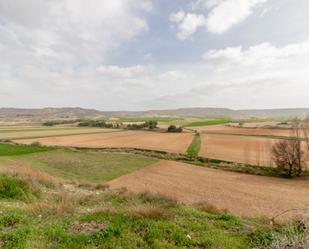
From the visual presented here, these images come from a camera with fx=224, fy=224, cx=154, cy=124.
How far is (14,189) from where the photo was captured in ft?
32.1

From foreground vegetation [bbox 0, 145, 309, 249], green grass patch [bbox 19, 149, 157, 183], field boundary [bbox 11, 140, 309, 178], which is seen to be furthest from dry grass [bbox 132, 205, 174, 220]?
field boundary [bbox 11, 140, 309, 178]

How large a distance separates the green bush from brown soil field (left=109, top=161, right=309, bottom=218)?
6342 mm

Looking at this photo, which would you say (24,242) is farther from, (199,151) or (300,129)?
(199,151)

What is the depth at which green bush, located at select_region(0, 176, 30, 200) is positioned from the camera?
9438mm

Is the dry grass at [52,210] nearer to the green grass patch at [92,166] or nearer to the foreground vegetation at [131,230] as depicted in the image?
the foreground vegetation at [131,230]

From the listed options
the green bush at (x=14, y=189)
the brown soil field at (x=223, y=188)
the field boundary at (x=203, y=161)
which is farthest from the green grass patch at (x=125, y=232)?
the field boundary at (x=203, y=161)

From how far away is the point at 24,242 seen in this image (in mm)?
4844

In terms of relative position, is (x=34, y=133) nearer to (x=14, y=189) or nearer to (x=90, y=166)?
(x=90, y=166)

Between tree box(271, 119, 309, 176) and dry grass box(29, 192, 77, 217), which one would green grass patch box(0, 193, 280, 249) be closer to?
dry grass box(29, 192, 77, 217)

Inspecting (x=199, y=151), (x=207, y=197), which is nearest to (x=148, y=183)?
(x=207, y=197)

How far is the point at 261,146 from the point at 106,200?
40914 mm

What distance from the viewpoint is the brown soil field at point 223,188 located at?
15.9m

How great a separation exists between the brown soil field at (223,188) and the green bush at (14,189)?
634 centimetres

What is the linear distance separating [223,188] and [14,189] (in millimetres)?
16983
